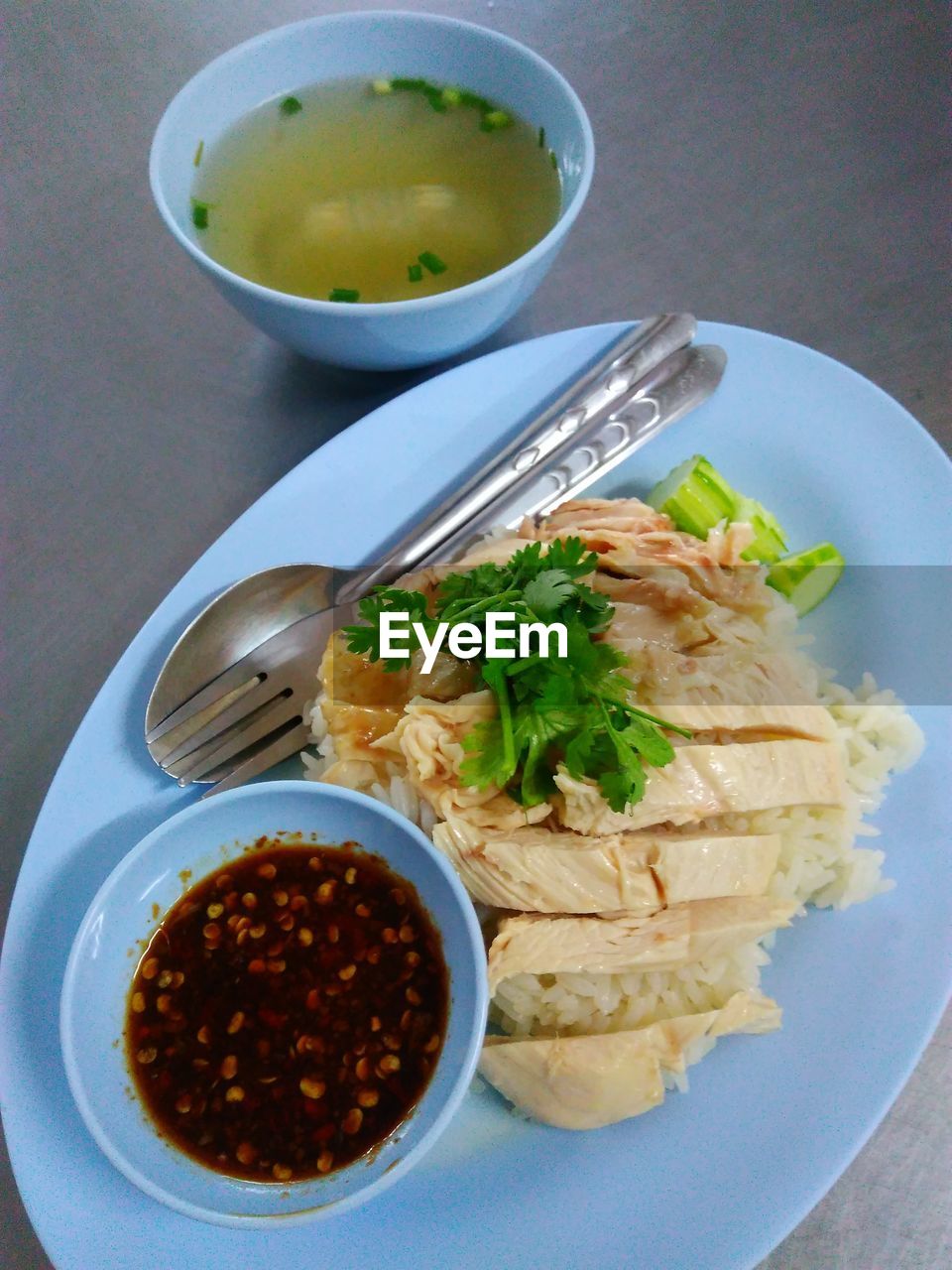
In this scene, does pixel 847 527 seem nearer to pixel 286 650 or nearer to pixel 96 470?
pixel 286 650

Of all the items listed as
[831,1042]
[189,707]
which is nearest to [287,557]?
[189,707]

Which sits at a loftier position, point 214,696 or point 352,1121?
point 214,696

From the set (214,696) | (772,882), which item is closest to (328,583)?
(214,696)

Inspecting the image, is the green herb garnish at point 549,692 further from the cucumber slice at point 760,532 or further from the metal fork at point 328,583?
the cucumber slice at point 760,532

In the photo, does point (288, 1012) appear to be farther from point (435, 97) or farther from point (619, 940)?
A: point (435, 97)

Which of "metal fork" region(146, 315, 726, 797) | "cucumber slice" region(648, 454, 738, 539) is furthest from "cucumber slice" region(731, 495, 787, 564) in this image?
"metal fork" region(146, 315, 726, 797)

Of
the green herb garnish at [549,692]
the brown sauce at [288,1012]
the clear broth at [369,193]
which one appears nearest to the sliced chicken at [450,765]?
the green herb garnish at [549,692]

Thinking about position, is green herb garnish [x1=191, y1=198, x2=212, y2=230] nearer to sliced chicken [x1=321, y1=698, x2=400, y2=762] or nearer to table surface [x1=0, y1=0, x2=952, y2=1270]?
table surface [x1=0, y1=0, x2=952, y2=1270]
